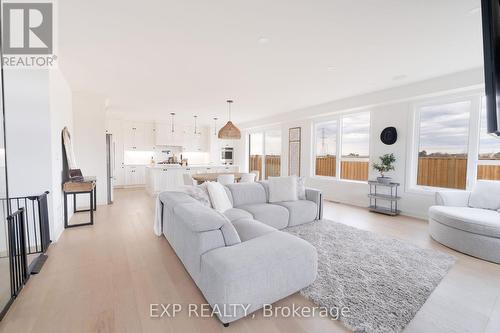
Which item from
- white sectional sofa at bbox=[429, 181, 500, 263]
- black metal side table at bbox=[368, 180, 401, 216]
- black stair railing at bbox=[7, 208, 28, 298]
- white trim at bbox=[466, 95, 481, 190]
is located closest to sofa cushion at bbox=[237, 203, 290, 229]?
white sectional sofa at bbox=[429, 181, 500, 263]

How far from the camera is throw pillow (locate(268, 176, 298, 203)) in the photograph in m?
4.02

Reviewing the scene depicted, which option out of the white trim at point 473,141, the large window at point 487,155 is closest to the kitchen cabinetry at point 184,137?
the white trim at point 473,141

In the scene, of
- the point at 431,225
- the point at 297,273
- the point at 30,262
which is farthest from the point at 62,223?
the point at 431,225

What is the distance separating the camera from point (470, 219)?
9.33 ft

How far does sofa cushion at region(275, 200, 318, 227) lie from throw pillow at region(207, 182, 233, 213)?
102 cm

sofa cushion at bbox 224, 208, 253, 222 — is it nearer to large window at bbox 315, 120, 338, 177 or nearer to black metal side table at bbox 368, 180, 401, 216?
black metal side table at bbox 368, 180, 401, 216

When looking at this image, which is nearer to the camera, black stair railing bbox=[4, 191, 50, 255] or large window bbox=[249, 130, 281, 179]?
black stair railing bbox=[4, 191, 50, 255]

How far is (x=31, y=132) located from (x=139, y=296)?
8.40ft

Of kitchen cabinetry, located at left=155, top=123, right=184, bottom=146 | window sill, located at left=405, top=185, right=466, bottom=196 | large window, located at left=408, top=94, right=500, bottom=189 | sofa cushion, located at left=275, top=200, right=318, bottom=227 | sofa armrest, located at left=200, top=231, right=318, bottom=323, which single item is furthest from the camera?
kitchen cabinetry, located at left=155, top=123, right=184, bottom=146

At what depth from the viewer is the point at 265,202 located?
404 centimetres

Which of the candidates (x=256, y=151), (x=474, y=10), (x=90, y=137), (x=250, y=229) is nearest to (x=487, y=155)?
(x=474, y=10)

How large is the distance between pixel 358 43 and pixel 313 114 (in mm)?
3451

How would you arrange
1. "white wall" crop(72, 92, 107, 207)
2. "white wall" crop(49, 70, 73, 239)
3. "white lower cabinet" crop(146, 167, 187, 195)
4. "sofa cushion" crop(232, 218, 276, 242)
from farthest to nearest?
"white lower cabinet" crop(146, 167, 187, 195), "white wall" crop(72, 92, 107, 207), "white wall" crop(49, 70, 73, 239), "sofa cushion" crop(232, 218, 276, 242)

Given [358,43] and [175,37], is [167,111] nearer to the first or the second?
[175,37]
